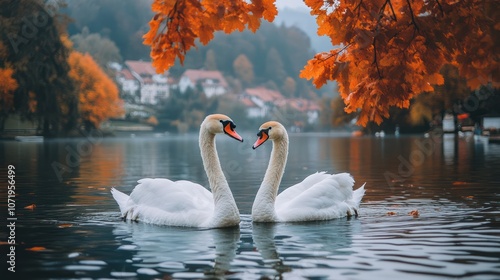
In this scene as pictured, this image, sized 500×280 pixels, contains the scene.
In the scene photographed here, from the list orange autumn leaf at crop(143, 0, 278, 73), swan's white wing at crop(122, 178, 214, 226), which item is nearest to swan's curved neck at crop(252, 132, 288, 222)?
swan's white wing at crop(122, 178, 214, 226)

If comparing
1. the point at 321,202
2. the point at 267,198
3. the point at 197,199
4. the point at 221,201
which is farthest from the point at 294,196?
the point at 221,201

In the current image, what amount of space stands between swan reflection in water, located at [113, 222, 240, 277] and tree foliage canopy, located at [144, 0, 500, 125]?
2.41 metres

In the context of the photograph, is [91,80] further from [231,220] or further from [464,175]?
[231,220]

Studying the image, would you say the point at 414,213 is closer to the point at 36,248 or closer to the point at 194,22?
the point at 194,22

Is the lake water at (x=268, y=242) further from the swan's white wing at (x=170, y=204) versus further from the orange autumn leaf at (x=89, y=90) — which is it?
the orange autumn leaf at (x=89, y=90)

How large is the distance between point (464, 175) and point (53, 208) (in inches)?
547

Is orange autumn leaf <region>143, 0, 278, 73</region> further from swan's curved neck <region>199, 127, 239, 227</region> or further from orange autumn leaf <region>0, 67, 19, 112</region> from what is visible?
orange autumn leaf <region>0, 67, 19, 112</region>

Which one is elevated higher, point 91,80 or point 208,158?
point 91,80

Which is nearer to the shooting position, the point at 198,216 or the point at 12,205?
the point at 198,216

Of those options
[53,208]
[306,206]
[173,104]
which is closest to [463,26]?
[306,206]

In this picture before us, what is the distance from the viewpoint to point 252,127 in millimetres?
193875

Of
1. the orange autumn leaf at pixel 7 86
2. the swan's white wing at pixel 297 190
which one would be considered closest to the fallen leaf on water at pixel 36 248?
the swan's white wing at pixel 297 190

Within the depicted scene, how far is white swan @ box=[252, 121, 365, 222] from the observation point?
13.3 meters

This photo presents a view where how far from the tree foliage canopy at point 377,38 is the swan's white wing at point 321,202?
2424 millimetres
